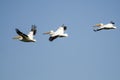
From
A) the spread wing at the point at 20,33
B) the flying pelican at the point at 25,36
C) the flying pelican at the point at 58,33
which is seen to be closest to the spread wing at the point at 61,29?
the flying pelican at the point at 58,33

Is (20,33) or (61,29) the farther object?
(61,29)

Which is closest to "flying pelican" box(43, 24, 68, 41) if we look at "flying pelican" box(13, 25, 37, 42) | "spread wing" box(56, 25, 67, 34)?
"spread wing" box(56, 25, 67, 34)

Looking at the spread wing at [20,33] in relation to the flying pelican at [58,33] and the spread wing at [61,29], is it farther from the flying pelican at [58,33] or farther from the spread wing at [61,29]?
the spread wing at [61,29]

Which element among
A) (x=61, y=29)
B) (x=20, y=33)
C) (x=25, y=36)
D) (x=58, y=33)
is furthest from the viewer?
(x=61, y=29)

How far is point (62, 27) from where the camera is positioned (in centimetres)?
6462

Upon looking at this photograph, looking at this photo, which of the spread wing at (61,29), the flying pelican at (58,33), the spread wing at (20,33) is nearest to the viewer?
the spread wing at (20,33)

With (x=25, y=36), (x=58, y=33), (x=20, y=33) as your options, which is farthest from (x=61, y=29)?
(x=20, y=33)

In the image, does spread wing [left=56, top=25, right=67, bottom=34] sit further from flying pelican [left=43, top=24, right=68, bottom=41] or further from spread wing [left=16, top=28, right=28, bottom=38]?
spread wing [left=16, top=28, right=28, bottom=38]

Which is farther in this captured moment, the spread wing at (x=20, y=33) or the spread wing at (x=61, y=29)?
the spread wing at (x=61, y=29)

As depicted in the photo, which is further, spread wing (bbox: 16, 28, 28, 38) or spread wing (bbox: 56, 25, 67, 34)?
spread wing (bbox: 56, 25, 67, 34)

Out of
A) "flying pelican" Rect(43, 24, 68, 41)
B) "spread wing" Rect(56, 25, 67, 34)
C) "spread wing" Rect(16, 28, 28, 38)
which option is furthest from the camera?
"spread wing" Rect(56, 25, 67, 34)

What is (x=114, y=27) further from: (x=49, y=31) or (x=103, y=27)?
(x=49, y=31)

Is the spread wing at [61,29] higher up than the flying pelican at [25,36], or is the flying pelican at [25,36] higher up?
the spread wing at [61,29]

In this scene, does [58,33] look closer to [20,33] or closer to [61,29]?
[61,29]
